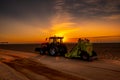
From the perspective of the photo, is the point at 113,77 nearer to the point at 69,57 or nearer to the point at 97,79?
the point at 97,79

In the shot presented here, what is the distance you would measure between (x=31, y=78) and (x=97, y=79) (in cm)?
349

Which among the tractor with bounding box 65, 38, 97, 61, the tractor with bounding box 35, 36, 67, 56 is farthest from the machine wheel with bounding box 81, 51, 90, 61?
the tractor with bounding box 35, 36, 67, 56

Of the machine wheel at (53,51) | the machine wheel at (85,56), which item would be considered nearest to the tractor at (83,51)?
the machine wheel at (85,56)

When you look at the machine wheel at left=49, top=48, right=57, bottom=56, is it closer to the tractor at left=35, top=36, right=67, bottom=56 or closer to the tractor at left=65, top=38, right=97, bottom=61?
the tractor at left=35, top=36, right=67, bottom=56

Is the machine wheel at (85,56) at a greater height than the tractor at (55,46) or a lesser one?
lesser

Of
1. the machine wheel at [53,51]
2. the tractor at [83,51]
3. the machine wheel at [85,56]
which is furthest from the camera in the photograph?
the machine wheel at [53,51]

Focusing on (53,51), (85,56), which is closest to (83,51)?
(85,56)

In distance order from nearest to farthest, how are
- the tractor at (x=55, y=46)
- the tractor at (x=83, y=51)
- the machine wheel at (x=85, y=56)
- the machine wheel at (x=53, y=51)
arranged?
the machine wheel at (x=85, y=56) < the tractor at (x=83, y=51) < the machine wheel at (x=53, y=51) < the tractor at (x=55, y=46)

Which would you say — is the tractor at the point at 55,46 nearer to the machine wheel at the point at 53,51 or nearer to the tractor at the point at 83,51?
the machine wheel at the point at 53,51

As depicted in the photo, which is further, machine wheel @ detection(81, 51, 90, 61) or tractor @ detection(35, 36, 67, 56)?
tractor @ detection(35, 36, 67, 56)

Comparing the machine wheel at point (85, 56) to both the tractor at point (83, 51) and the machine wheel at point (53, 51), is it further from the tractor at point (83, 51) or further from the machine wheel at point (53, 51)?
the machine wheel at point (53, 51)

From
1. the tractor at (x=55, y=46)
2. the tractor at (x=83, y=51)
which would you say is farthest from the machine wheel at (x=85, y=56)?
the tractor at (x=55, y=46)

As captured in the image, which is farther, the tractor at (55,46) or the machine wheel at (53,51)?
the tractor at (55,46)

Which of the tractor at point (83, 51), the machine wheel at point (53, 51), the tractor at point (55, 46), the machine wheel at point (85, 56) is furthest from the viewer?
the tractor at point (55, 46)
